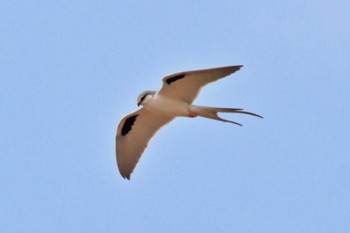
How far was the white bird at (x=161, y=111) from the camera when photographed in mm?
17484

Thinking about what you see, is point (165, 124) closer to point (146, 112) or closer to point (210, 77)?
point (146, 112)

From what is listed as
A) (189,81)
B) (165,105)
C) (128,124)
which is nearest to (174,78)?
(189,81)

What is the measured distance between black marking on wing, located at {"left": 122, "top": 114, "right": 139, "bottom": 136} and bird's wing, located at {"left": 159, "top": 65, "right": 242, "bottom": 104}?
153 centimetres

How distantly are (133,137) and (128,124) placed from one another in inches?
10.8

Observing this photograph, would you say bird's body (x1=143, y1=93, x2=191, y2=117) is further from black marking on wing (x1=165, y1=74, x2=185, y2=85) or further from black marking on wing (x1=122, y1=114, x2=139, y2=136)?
black marking on wing (x1=122, y1=114, x2=139, y2=136)

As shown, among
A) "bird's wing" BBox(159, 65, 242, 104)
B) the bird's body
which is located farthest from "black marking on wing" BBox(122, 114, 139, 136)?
"bird's wing" BBox(159, 65, 242, 104)

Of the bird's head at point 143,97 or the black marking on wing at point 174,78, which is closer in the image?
the black marking on wing at point 174,78

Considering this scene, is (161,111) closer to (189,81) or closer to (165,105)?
(165,105)

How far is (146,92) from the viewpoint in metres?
18.2

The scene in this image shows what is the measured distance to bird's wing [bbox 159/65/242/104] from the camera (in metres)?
17.2

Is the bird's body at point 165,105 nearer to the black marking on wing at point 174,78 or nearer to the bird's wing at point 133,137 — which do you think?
the black marking on wing at point 174,78

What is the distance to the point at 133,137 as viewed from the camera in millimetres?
19609

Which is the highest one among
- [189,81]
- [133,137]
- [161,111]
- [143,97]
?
[189,81]

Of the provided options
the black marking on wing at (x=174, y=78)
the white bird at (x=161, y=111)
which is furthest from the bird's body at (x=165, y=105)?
the black marking on wing at (x=174, y=78)
